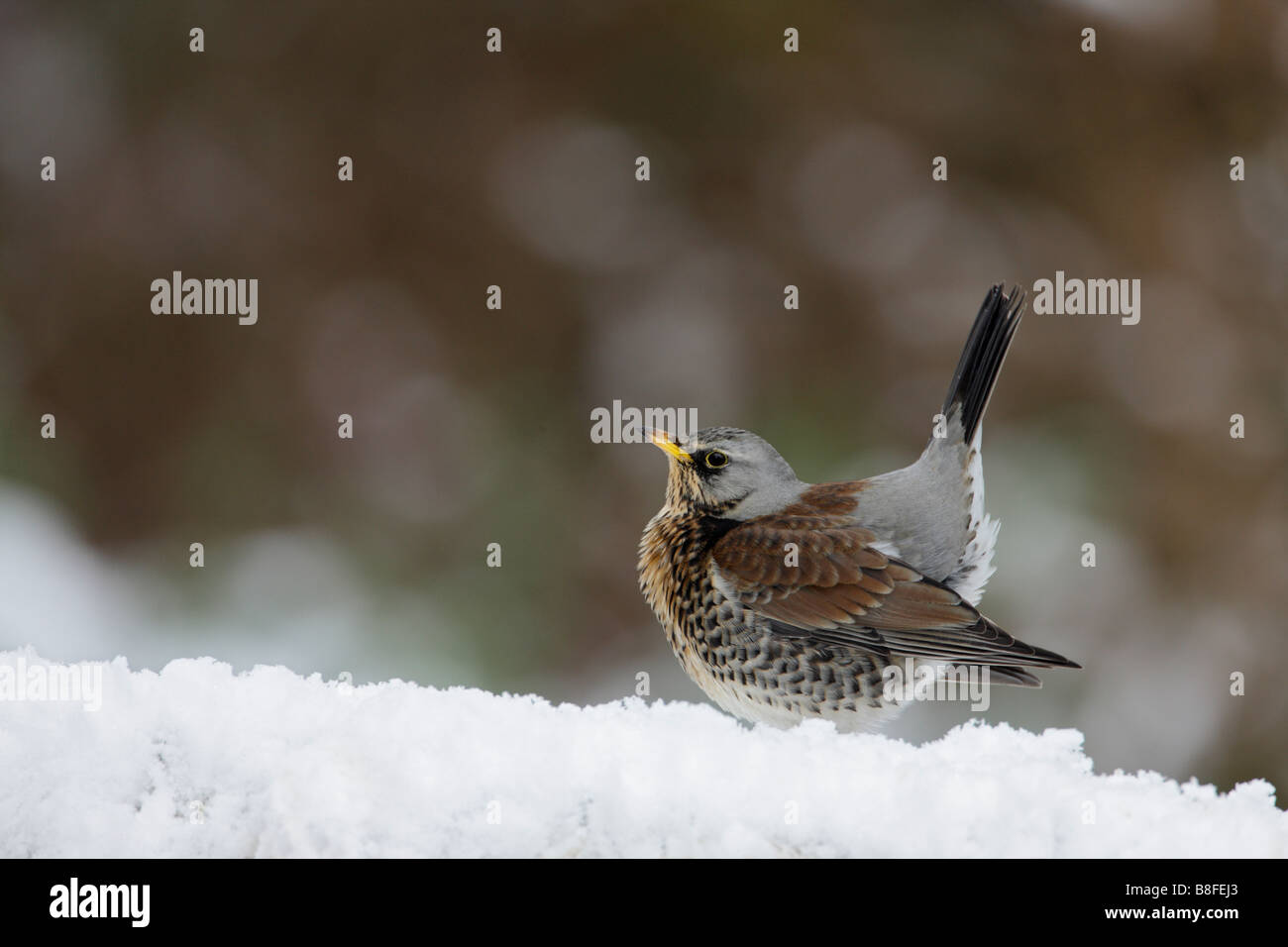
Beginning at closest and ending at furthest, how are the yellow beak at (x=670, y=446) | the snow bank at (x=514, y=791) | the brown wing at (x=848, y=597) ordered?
the snow bank at (x=514, y=791) < the brown wing at (x=848, y=597) < the yellow beak at (x=670, y=446)

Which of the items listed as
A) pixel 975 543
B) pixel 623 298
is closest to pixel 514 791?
pixel 975 543

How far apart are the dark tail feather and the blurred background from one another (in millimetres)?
1388

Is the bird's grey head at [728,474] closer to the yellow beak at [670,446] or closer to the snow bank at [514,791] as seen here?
the yellow beak at [670,446]

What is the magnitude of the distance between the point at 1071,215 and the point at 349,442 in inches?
130

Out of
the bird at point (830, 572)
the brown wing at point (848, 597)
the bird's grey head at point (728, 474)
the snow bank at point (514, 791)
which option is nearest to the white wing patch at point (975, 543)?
the bird at point (830, 572)

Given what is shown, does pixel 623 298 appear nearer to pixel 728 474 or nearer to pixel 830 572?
pixel 728 474

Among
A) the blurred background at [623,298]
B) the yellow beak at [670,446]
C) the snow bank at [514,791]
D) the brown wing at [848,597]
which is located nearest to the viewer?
the snow bank at [514,791]

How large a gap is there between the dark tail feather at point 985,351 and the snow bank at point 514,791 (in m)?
1.28

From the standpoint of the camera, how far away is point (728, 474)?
298 centimetres

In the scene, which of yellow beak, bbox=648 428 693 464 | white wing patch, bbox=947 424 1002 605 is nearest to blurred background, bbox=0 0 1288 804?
white wing patch, bbox=947 424 1002 605

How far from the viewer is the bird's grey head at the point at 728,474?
2945mm

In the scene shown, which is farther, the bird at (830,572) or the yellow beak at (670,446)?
the yellow beak at (670,446)

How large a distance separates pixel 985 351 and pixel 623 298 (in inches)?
82.6

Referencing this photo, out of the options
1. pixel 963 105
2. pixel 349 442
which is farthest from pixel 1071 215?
pixel 349 442
